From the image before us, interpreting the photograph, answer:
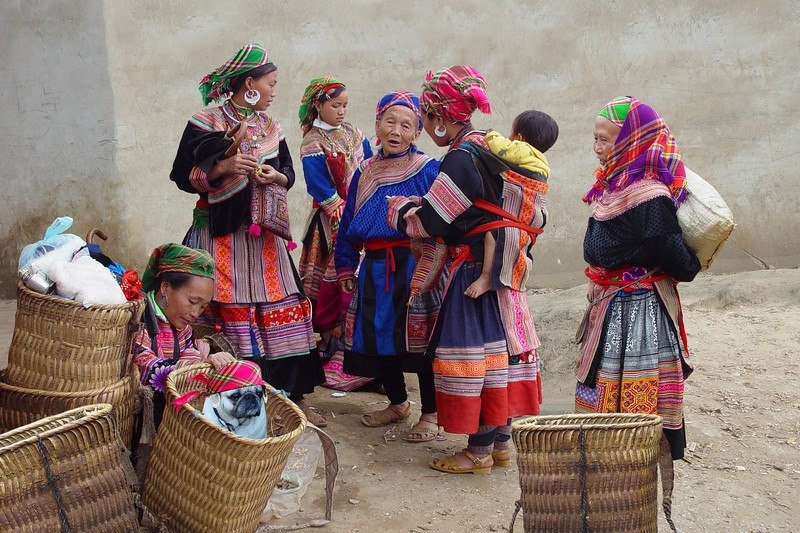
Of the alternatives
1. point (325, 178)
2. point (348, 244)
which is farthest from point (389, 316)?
point (325, 178)

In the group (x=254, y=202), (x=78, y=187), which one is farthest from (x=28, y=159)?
(x=254, y=202)

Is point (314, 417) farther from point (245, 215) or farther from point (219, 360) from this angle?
point (219, 360)

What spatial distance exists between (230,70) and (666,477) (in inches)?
111

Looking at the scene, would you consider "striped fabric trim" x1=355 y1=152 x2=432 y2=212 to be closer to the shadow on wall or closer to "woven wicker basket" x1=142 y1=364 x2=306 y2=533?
"woven wicker basket" x1=142 y1=364 x2=306 y2=533

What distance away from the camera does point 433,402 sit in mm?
5023

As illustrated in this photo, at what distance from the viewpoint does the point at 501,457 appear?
180 inches

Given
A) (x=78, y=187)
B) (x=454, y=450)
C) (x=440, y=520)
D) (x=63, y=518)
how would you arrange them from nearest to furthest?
(x=63, y=518), (x=440, y=520), (x=454, y=450), (x=78, y=187)

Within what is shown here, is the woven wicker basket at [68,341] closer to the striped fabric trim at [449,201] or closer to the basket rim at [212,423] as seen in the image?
the basket rim at [212,423]

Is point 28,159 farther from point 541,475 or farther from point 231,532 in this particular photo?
point 541,475

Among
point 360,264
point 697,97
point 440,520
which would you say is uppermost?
point 697,97

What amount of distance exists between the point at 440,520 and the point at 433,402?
3.55 ft

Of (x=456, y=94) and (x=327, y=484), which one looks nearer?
(x=327, y=484)

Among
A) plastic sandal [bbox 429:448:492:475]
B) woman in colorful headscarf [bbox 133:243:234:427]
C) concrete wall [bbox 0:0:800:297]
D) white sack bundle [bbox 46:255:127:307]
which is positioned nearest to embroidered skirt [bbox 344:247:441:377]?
plastic sandal [bbox 429:448:492:475]

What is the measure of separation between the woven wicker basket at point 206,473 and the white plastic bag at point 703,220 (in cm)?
176
